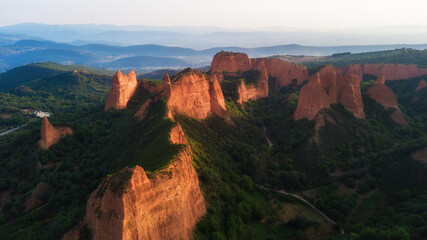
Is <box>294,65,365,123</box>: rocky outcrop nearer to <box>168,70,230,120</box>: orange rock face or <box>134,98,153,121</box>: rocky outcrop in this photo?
<box>168,70,230,120</box>: orange rock face

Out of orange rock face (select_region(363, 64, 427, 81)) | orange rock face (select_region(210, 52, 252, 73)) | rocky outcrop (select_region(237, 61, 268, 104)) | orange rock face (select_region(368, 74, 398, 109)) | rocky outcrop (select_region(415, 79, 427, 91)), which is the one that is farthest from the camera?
orange rock face (select_region(210, 52, 252, 73))

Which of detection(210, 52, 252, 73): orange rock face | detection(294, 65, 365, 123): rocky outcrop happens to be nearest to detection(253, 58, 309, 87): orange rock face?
detection(210, 52, 252, 73): orange rock face

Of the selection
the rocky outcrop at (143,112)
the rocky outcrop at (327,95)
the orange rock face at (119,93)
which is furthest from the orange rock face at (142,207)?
the orange rock face at (119,93)

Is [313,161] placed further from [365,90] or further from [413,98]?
[413,98]

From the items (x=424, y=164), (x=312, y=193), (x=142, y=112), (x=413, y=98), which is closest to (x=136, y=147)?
(x=142, y=112)

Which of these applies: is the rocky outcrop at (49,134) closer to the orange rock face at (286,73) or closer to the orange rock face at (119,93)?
the orange rock face at (119,93)

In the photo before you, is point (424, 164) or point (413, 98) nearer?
point (424, 164)

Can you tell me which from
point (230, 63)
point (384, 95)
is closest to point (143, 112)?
point (384, 95)
